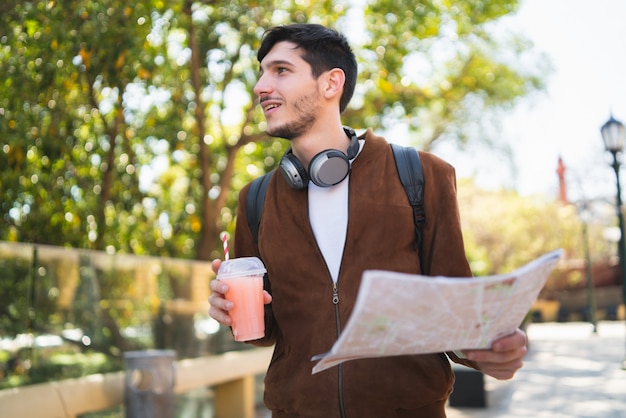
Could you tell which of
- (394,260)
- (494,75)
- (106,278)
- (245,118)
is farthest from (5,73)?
(494,75)

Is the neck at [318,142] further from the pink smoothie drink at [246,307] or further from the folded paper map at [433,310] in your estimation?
the folded paper map at [433,310]

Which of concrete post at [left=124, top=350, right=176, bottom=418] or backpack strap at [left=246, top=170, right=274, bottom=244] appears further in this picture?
concrete post at [left=124, top=350, right=176, bottom=418]

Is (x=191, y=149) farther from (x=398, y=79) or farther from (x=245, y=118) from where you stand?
(x=398, y=79)

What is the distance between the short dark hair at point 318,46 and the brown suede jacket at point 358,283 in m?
0.31

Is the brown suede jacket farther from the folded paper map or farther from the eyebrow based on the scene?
the folded paper map

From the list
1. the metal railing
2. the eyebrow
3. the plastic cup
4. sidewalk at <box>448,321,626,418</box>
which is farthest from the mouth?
sidewalk at <box>448,321,626,418</box>

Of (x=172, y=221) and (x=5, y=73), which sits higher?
(x=5, y=73)

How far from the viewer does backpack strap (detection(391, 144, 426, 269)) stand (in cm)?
212

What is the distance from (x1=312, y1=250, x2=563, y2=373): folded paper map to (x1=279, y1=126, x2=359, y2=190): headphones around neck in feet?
2.45

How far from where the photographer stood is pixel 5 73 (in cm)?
648

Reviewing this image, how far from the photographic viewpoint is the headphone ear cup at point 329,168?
7.09 ft

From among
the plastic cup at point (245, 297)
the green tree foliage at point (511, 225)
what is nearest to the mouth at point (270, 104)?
the plastic cup at point (245, 297)

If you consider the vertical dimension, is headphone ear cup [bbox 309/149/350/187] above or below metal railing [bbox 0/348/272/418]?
above

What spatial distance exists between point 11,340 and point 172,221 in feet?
19.6
